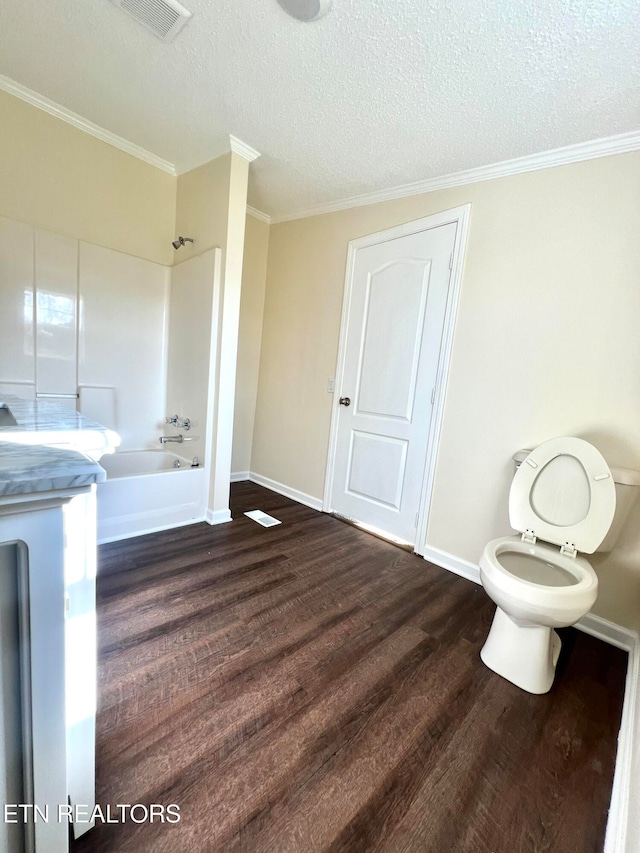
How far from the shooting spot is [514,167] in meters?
1.91

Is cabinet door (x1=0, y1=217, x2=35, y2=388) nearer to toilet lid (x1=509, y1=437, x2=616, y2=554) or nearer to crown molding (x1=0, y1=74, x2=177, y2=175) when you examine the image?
crown molding (x1=0, y1=74, x2=177, y2=175)

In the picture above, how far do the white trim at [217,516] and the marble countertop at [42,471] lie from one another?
1.90 m

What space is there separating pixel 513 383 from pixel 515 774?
1.63 metres

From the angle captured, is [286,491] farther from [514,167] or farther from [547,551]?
[514,167]

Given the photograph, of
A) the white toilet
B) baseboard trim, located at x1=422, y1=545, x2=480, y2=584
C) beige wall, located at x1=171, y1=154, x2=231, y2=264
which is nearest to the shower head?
beige wall, located at x1=171, y1=154, x2=231, y2=264

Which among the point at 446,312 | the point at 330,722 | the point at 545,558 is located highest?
the point at 446,312

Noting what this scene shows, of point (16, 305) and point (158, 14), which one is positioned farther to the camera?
point (16, 305)

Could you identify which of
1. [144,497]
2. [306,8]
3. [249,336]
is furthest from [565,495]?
[249,336]

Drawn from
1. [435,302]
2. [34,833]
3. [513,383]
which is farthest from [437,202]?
[34,833]

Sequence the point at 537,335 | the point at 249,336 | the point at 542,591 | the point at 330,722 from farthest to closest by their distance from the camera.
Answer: the point at 249,336
the point at 537,335
the point at 542,591
the point at 330,722

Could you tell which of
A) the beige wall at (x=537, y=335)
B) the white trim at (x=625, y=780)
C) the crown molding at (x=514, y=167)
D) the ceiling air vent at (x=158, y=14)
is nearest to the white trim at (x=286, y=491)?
the beige wall at (x=537, y=335)

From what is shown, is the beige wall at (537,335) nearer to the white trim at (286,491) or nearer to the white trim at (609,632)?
the white trim at (609,632)

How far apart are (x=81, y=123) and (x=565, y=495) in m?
3.42

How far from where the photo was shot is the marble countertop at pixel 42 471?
521mm
